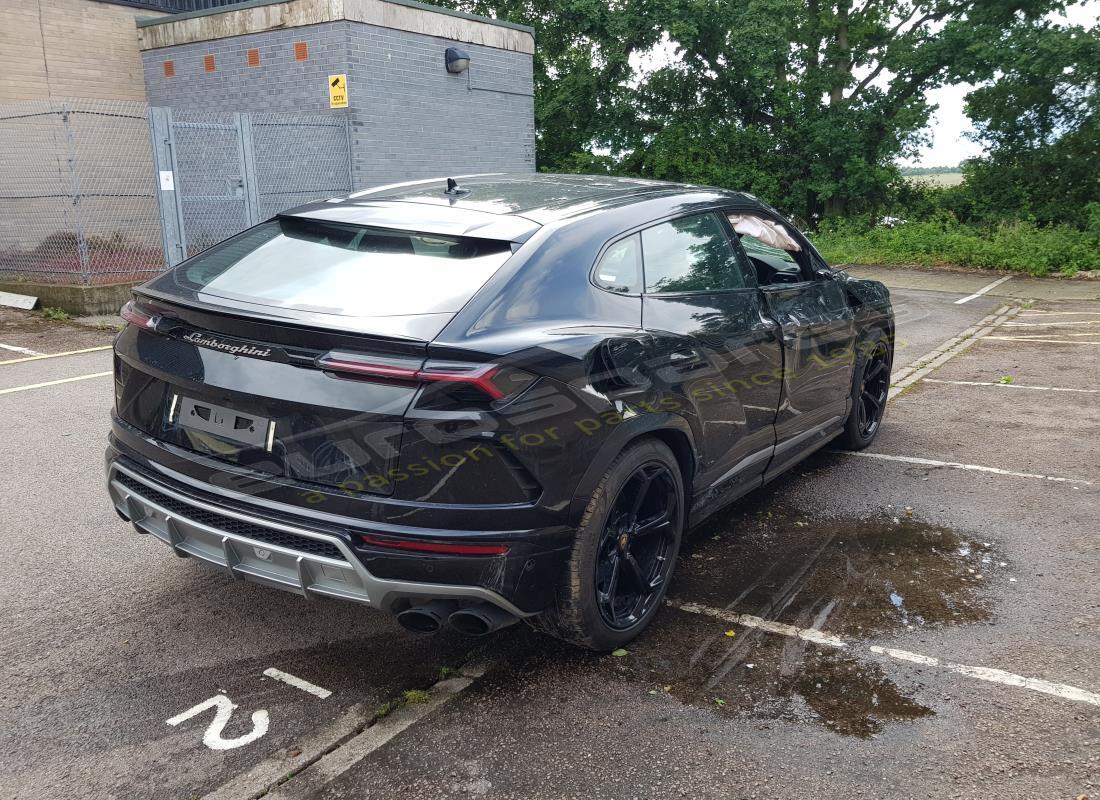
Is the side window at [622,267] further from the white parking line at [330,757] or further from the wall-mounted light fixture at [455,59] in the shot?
the wall-mounted light fixture at [455,59]

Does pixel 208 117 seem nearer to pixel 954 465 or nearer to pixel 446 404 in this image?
pixel 954 465

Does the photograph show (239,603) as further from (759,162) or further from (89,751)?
(759,162)

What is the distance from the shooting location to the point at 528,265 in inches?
126

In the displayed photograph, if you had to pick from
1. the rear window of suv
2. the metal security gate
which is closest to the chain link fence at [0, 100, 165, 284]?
the metal security gate

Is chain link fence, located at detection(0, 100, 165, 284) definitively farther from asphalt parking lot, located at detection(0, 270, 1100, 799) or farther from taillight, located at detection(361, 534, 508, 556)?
taillight, located at detection(361, 534, 508, 556)

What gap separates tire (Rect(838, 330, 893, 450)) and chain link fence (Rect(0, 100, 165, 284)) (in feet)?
30.4

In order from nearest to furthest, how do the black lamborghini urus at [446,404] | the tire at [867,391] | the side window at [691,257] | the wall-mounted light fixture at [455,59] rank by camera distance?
1. the black lamborghini urus at [446,404]
2. the side window at [691,257]
3. the tire at [867,391]
4. the wall-mounted light fixture at [455,59]

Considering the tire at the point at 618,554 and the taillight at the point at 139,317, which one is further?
the taillight at the point at 139,317

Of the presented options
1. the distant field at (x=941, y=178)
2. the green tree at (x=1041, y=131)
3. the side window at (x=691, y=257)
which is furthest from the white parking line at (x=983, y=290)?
the side window at (x=691, y=257)

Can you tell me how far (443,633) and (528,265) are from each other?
1496 mm

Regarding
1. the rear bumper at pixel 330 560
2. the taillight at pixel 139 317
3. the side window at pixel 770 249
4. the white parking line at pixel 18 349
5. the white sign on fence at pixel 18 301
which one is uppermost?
the side window at pixel 770 249

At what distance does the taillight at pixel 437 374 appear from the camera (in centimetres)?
277

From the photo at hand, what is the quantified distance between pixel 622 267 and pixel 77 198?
9693mm

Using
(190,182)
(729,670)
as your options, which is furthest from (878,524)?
(190,182)
